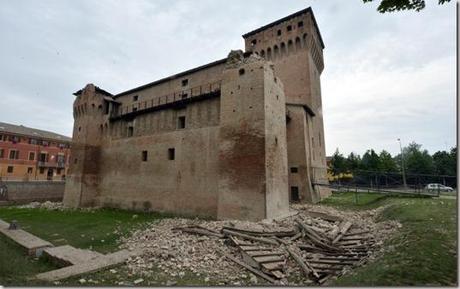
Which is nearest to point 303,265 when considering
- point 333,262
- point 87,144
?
point 333,262

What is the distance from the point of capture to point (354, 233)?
449 inches

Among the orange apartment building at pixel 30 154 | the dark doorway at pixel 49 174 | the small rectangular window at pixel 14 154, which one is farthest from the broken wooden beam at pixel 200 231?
the dark doorway at pixel 49 174

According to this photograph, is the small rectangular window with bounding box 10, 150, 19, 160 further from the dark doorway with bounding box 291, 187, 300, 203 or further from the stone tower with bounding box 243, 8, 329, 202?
the dark doorway with bounding box 291, 187, 300, 203

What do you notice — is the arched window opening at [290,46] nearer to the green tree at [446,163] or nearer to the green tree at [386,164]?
the green tree at [386,164]

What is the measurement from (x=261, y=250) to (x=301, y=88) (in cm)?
2036

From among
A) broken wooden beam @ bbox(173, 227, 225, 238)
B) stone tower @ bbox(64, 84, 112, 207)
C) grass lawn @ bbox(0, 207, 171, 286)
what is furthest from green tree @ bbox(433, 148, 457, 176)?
stone tower @ bbox(64, 84, 112, 207)

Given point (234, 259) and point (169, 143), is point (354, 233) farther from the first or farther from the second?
point (169, 143)

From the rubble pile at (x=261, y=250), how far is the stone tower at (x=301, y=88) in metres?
8.73

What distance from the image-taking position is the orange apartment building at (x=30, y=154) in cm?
3844

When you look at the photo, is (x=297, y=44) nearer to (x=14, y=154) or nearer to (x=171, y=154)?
(x=171, y=154)

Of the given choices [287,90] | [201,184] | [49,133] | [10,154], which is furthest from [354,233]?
[49,133]

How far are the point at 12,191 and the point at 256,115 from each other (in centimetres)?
2909

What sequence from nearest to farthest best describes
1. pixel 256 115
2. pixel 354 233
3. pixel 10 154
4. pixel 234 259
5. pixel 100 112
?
pixel 234 259
pixel 354 233
pixel 256 115
pixel 100 112
pixel 10 154

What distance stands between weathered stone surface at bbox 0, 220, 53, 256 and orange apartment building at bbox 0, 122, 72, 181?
3187 cm
